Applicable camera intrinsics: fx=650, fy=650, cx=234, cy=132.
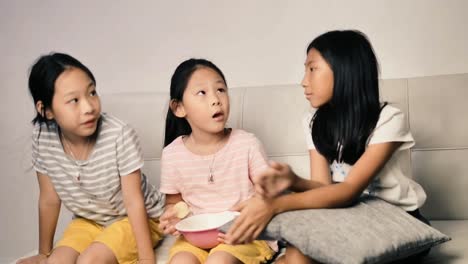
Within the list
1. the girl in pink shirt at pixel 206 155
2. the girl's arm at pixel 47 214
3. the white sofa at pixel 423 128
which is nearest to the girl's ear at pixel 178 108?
the girl in pink shirt at pixel 206 155

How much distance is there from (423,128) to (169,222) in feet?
2.82

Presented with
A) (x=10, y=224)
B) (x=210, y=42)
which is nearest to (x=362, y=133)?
(x=210, y=42)

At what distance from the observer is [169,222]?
1732mm

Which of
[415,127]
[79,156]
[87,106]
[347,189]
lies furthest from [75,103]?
[415,127]

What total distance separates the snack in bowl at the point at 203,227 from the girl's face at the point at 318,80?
1.22ft

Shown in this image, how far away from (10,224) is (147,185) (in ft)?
3.98

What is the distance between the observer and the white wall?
2.29 metres

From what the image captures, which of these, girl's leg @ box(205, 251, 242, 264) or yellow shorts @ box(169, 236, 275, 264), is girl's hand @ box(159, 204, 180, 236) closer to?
yellow shorts @ box(169, 236, 275, 264)

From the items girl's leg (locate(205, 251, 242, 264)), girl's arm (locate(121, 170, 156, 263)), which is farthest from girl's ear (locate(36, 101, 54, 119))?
girl's leg (locate(205, 251, 242, 264))

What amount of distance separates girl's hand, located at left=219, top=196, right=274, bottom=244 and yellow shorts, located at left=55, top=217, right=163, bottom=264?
1.57 ft

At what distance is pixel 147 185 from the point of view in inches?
77.5

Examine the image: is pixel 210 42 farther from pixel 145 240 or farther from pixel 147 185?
pixel 145 240

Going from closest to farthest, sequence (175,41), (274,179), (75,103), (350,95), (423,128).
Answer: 1. (274,179)
2. (350,95)
3. (75,103)
4. (423,128)
5. (175,41)

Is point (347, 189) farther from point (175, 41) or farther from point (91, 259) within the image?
point (175, 41)
